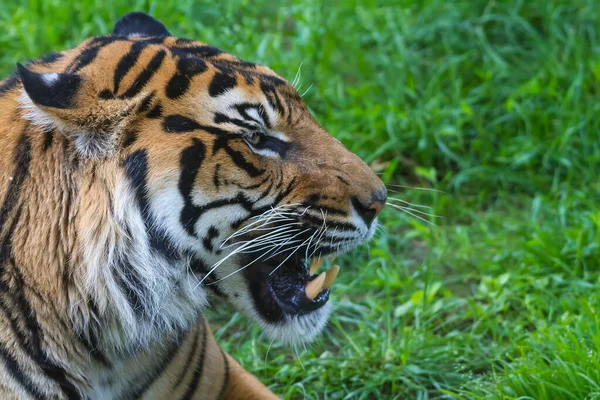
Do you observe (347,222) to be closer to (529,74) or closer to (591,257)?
(591,257)

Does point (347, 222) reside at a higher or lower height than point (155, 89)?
lower

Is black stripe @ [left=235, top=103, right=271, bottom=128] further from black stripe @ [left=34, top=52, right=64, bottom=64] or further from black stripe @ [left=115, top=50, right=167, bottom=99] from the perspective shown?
black stripe @ [left=34, top=52, right=64, bottom=64]

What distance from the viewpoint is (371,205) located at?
233 centimetres

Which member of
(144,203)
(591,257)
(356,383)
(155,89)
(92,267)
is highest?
(155,89)

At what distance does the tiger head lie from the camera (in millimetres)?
2152

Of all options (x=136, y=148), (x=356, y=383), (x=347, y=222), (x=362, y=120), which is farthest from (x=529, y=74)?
(x=136, y=148)

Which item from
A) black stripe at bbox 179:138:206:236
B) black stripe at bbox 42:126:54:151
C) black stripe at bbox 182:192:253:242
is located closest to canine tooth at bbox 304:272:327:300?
black stripe at bbox 182:192:253:242

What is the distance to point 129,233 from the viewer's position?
7.11 ft

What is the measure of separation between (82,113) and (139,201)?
255 millimetres

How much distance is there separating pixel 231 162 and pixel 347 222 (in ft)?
1.16

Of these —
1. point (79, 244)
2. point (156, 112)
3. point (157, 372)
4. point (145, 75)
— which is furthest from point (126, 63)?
point (157, 372)

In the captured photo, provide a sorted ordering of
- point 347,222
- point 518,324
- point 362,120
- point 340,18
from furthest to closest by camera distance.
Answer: point 340,18 → point 362,120 → point 518,324 → point 347,222

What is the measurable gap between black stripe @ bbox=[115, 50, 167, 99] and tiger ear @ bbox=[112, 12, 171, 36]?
39 centimetres

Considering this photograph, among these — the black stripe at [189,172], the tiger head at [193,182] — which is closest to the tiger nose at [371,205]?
the tiger head at [193,182]
